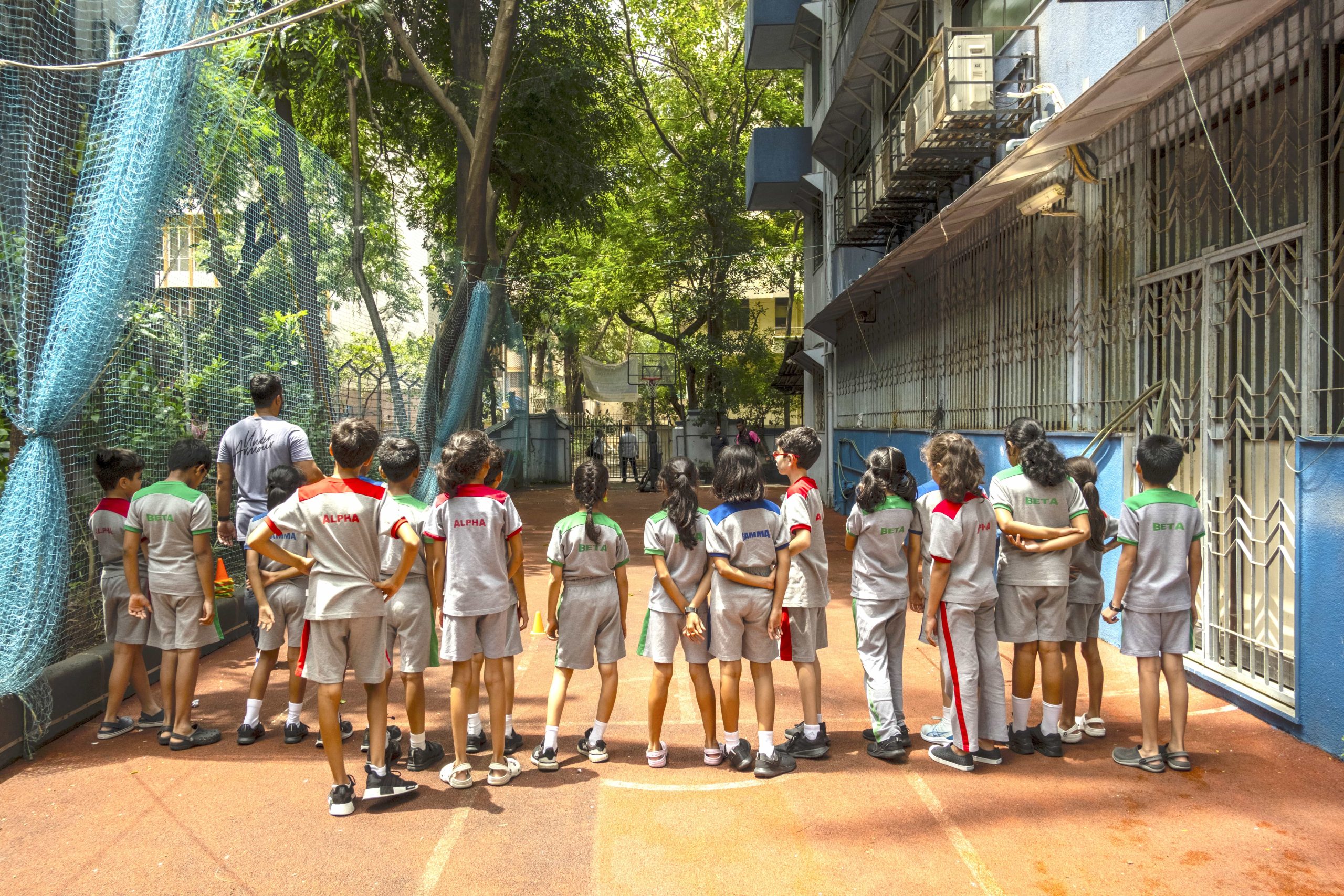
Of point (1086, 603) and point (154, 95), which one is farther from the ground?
point (154, 95)

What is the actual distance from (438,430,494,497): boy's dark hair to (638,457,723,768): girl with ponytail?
0.83m

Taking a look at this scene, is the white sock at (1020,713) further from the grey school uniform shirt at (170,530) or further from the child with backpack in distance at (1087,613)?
the grey school uniform shirt at (170,530)

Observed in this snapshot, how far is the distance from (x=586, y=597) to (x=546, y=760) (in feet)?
2.53

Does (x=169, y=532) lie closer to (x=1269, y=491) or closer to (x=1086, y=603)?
(x=1086, y=603)

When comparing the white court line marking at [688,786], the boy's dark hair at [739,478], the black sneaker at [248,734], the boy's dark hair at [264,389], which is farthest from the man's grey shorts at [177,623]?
the boy's dark hair at [739,478]

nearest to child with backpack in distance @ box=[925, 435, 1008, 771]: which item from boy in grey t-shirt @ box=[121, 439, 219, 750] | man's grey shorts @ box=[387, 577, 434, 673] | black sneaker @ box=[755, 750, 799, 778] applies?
black sneaker @ box=[755, 750, 799, 778]

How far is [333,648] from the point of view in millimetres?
3906

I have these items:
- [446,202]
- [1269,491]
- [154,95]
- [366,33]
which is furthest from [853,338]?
[154,95]

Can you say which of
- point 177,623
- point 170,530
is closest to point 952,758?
point 177,623

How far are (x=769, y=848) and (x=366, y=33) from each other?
12.3m

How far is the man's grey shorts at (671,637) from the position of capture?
4.39 meters

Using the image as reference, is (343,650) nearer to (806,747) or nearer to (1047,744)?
(806,747)

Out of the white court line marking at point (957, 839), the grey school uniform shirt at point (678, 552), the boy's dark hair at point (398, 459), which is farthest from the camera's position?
the grey school uniform shirt at point (678, 552)

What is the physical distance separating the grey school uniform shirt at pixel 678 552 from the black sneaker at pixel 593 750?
29.0 inches
